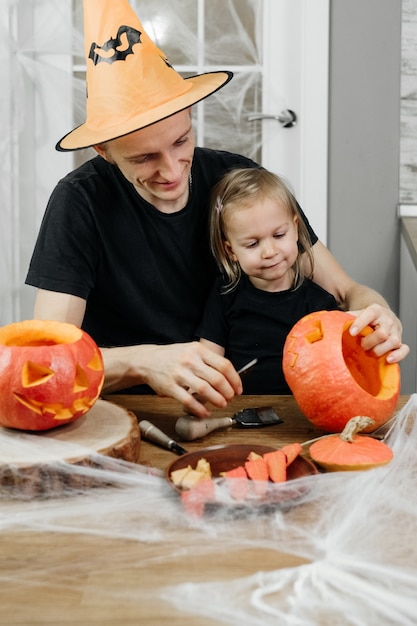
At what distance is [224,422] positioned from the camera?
3.90 ft

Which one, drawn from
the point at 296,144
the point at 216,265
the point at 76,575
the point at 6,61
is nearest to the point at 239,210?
the point at 216,265

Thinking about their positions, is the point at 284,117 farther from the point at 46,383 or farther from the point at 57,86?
the point at 46,383

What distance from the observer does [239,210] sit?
1.64m

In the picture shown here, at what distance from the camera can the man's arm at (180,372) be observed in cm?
117

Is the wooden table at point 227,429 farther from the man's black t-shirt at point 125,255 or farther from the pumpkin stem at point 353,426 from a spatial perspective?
the man's black t-shirt at point 125,255

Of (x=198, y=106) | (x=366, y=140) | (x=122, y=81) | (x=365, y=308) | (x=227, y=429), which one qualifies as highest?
(x=122, y=81)

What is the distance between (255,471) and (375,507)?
147 mm

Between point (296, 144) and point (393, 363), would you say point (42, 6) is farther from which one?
point (393, 363)

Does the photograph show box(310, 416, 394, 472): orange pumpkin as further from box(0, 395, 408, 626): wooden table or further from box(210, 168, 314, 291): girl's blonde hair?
box(210, 168, 314, 291): girl's blonde hair

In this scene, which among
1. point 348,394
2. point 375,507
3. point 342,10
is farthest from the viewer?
point 342,10

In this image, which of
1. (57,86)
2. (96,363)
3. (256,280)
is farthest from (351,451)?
(57,86)

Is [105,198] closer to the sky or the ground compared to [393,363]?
closer to the sky

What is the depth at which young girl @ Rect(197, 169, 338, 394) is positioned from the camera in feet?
5.37

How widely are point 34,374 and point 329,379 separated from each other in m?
0.42
